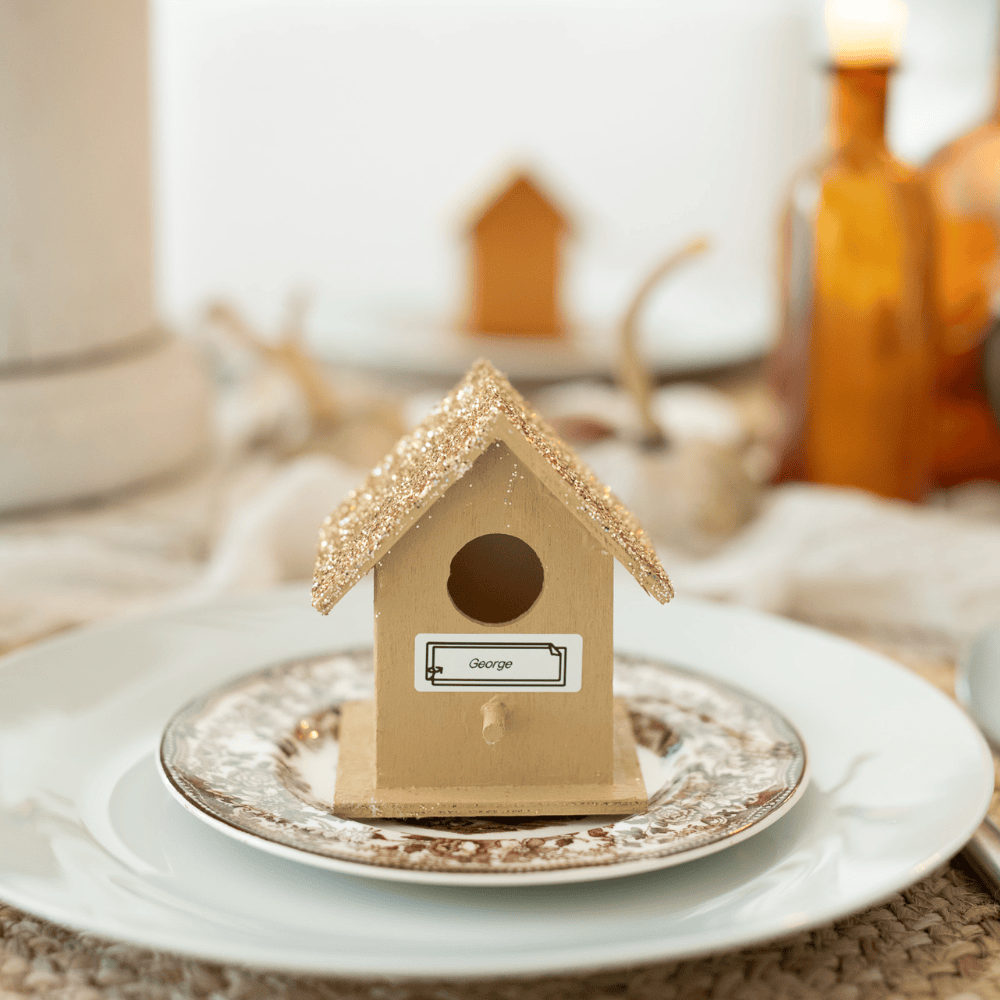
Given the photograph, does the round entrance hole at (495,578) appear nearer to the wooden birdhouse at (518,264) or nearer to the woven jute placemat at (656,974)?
the woven jute placemat at (656,974)

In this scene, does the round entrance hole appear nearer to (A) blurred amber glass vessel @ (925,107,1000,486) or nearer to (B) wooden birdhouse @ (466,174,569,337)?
(A) blurred amber glass vessel @ (925,107,1000,486)

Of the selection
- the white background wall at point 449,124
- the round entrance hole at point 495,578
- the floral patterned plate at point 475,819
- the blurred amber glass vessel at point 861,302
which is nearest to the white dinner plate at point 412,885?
the floral patterned plate at point 475,819

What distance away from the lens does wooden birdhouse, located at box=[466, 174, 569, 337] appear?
1229 mm

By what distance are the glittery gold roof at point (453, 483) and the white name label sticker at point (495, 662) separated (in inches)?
1.5

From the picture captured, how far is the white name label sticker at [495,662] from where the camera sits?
42cm

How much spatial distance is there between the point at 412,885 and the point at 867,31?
685mm

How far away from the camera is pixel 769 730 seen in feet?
1.44

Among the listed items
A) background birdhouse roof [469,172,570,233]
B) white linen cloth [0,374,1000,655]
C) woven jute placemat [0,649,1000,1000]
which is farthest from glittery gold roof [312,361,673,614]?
background birdhouse roof [469,172,570,233]

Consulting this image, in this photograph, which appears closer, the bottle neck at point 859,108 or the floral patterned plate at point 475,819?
the floral patterned plate at point 475,819

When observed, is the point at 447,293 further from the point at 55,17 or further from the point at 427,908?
the point at 427,908

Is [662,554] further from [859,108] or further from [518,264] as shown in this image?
[518,264]

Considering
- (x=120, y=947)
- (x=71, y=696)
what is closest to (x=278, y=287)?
(x=71, y=696)

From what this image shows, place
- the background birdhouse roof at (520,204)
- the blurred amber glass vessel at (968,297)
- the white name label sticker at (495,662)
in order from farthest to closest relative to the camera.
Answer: the background birdhouse roof at (520,204) → the blurred amber glass vessel at (968,297) → the white name label sticker at (495,662)

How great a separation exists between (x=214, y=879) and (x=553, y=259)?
0.99m
